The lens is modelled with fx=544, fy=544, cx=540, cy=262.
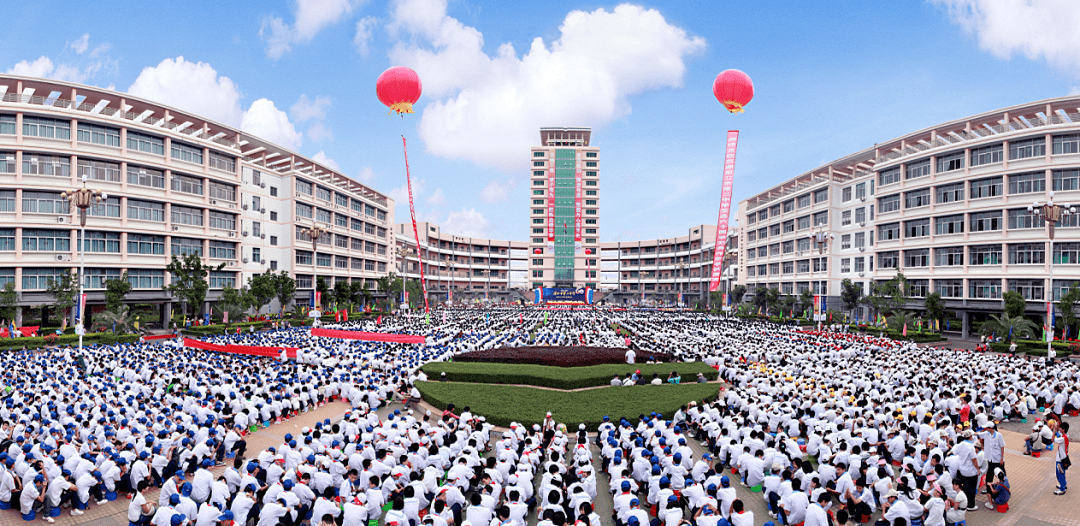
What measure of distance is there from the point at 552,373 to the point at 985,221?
1474 inches

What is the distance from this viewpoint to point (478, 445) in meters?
12.1

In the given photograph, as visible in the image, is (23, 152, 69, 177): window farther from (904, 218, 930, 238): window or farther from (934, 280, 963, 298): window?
(904, 218, 930, 238): window

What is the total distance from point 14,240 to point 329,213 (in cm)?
2890

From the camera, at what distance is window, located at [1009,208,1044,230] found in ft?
121

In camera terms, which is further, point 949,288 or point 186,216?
point 186,216

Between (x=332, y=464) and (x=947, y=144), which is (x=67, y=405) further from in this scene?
(x=947, y=144)

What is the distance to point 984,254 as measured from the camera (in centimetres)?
3981

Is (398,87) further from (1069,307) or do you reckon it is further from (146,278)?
(1069,307)

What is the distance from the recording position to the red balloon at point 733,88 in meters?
23.9

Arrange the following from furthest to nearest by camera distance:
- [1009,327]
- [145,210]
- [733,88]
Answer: [145,210] → [1009,327] → [733,88]

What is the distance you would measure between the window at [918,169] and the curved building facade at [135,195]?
4759 centimetres

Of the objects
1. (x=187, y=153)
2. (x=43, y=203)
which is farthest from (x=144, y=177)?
(x=43, y=203)

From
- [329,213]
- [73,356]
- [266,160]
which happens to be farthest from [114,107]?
[73,356]

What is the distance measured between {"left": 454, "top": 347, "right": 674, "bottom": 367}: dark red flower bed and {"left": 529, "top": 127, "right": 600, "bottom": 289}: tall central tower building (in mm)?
84464
